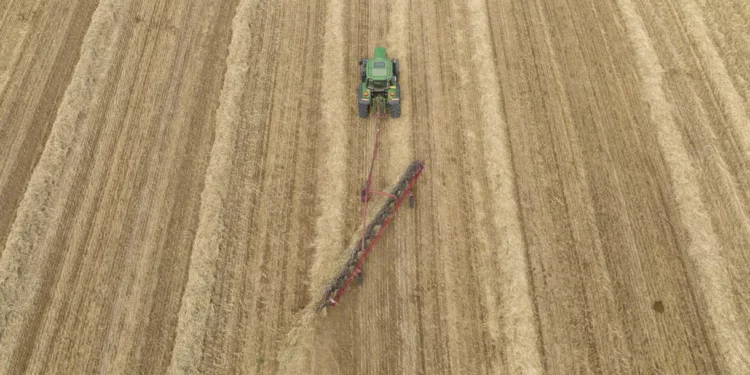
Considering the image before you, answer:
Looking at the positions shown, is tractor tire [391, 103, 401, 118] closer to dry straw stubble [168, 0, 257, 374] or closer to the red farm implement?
the red farm implement

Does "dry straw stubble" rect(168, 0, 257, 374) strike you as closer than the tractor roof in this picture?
Yes

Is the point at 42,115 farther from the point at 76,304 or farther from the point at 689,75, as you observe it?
the point at 689,75

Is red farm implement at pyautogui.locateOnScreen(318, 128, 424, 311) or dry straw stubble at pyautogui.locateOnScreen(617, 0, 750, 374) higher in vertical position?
dry straw stubble at pyautogui.locateOnScreen(617, 0, 750, 374)

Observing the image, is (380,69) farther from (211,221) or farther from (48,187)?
(48,187)

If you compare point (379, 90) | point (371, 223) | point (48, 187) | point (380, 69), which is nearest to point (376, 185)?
point (371, 223)

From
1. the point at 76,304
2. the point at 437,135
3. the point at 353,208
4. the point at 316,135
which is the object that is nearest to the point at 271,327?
the point at 353,208

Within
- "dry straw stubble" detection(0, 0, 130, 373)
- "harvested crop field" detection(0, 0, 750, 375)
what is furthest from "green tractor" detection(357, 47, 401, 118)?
"dry straw stubble" detection(0, 0, 130, 373)

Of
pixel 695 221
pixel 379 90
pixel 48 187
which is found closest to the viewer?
pixel 695 221
